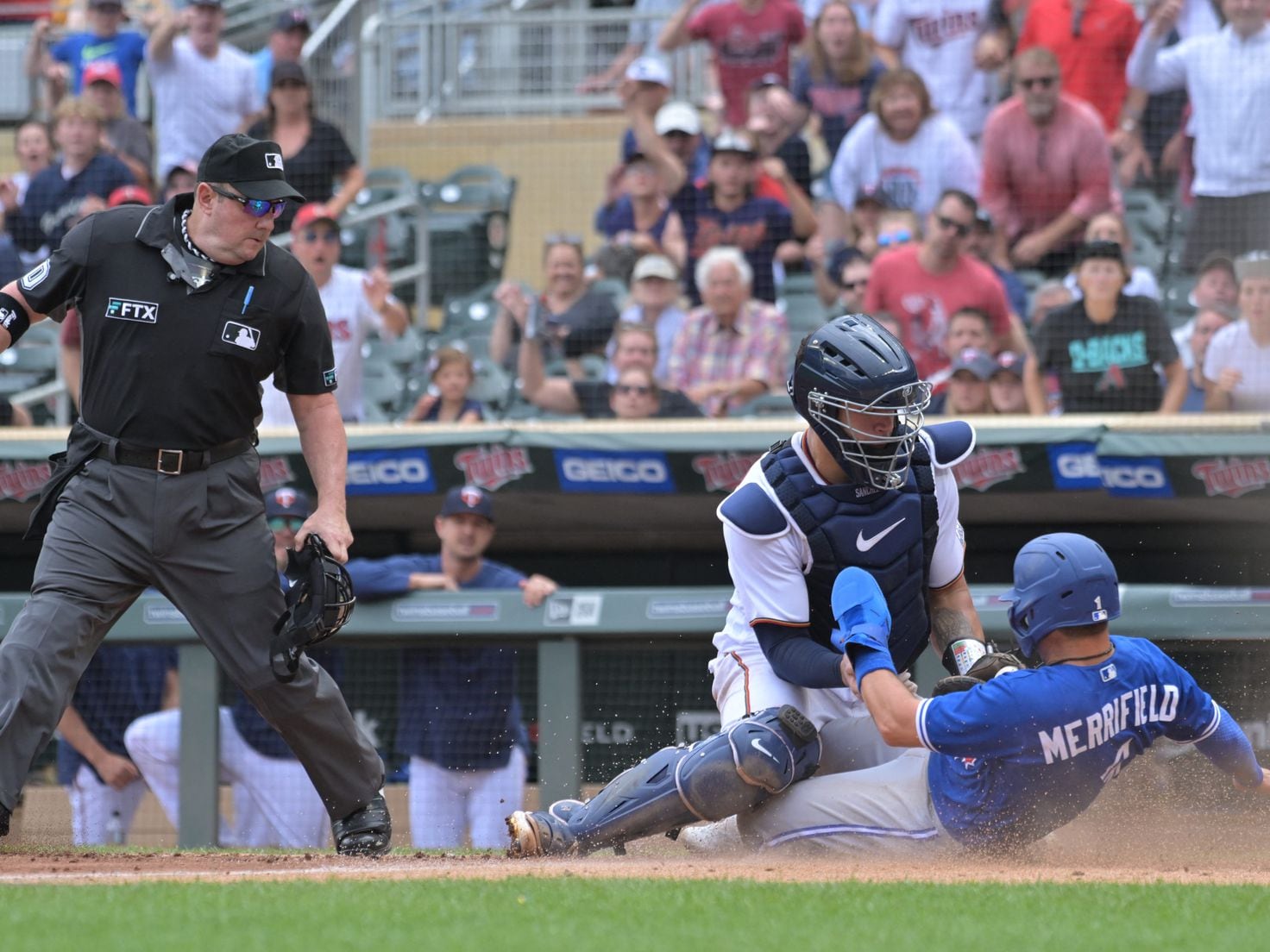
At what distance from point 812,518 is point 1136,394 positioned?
3656mm

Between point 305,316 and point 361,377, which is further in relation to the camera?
point 361,377

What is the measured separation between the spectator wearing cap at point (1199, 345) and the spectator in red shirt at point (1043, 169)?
1137 millimetres

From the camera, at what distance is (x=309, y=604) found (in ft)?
14.7

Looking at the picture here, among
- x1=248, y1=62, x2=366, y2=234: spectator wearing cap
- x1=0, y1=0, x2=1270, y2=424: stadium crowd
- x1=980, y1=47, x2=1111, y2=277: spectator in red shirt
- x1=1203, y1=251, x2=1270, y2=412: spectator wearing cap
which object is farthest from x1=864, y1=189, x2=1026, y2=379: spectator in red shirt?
x1=248, y1=62, x2=366, y2=234: spectator wearing cap

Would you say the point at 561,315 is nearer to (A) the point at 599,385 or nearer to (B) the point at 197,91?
(A) the point at 599,385

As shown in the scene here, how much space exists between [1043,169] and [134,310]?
18.9 feet

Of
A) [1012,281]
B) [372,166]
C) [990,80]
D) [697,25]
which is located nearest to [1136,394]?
[1012,281]

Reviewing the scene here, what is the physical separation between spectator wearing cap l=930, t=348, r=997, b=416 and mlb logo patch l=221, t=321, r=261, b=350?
3.95 m

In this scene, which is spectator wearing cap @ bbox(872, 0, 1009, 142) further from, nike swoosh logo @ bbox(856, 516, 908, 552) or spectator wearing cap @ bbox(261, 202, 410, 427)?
nike swoosh logo @ bbox(856, 516, 908, 552)

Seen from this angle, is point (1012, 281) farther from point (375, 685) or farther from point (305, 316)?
point (305, 316)

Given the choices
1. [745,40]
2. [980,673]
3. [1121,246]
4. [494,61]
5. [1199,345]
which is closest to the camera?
[980,673]

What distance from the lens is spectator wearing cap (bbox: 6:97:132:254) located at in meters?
9.80

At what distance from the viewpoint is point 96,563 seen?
14.5 feet

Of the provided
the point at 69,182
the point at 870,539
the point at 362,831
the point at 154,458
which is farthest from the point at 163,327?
the point at 69,182
